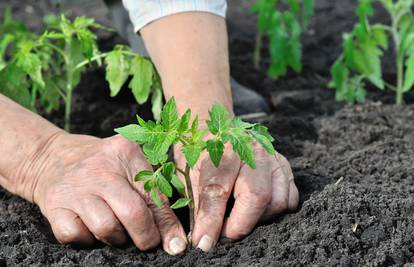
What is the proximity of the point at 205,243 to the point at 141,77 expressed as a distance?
78 cm

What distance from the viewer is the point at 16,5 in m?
4.86

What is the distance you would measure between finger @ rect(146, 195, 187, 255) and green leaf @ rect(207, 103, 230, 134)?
30 cm

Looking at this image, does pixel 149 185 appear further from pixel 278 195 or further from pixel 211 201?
pixel 278 195

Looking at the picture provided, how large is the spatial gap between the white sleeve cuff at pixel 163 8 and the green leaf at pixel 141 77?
0.12 m

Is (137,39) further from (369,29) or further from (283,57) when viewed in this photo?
(369,29)

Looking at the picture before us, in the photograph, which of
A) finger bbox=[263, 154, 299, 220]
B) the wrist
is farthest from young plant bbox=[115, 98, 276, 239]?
the wrist

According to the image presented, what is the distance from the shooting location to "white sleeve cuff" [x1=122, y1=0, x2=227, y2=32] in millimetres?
2326

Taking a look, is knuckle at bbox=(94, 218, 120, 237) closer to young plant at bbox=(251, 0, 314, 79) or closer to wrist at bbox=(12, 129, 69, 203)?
wrist at bbox=(12, 129, 69, 203)

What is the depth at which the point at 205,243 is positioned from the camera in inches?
75.2

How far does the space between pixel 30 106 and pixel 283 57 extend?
1260 millimetres

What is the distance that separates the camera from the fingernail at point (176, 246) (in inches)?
75.7

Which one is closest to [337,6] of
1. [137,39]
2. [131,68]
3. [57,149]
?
[137,39]

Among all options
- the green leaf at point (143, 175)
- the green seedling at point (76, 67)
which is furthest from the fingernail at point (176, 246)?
the green seedling at point (76, 67)

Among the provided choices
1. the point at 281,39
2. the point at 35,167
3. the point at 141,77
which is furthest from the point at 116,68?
the point at 281,39
